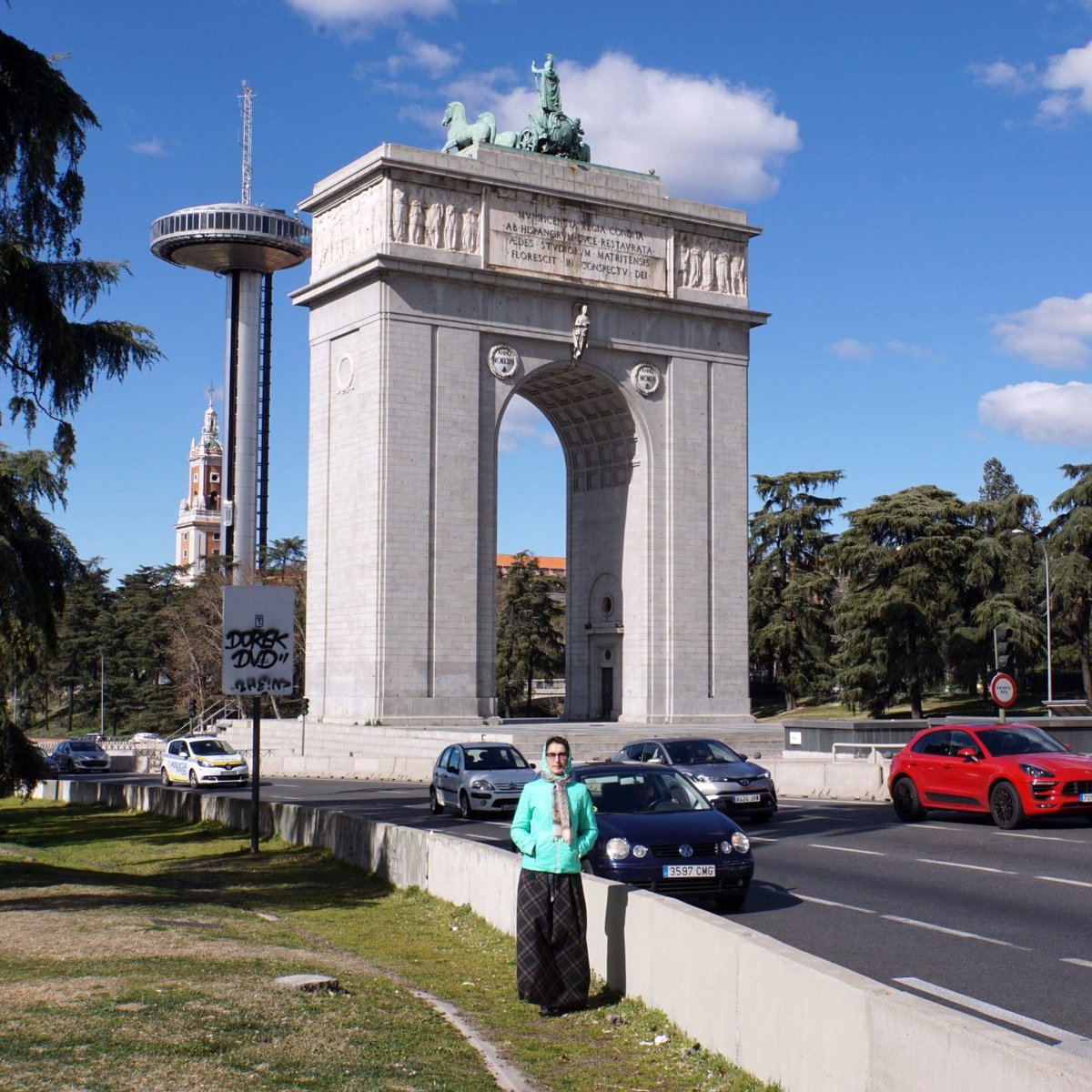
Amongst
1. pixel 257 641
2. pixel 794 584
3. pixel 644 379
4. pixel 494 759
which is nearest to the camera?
pixel 257 641

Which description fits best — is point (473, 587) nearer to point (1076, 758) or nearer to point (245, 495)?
point (1076, 758)

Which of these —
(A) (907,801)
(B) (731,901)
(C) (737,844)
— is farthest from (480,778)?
(C) (737,844)

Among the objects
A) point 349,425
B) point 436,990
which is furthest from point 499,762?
point 349,425

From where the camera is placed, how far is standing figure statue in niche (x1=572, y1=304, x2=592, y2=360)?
51062mm

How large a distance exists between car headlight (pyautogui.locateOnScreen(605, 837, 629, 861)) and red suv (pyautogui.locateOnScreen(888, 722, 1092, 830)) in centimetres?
985

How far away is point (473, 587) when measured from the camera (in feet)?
160

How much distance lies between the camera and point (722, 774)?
77.0 ft

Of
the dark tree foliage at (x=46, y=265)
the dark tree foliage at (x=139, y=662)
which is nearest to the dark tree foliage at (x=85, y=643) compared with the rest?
the dark tree foliage at (x=139, y=662)

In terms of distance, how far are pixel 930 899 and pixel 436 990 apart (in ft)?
20.3

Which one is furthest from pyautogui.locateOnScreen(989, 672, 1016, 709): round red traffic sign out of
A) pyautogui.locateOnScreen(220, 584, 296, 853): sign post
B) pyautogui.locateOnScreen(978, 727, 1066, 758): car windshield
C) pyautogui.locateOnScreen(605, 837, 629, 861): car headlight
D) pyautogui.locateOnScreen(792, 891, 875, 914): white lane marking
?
pyautogui.locateOnScreen(605, 837, 629, 861): car headlight

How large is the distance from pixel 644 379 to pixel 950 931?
4124cm

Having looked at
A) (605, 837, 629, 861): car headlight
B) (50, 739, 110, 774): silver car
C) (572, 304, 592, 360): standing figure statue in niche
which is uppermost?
(572, 304, 592, 360): standing figure statue in niche

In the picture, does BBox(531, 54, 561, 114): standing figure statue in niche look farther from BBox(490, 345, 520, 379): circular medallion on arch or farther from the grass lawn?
the grass lawn

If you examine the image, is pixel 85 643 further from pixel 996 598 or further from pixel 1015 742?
pixel 1015 742
